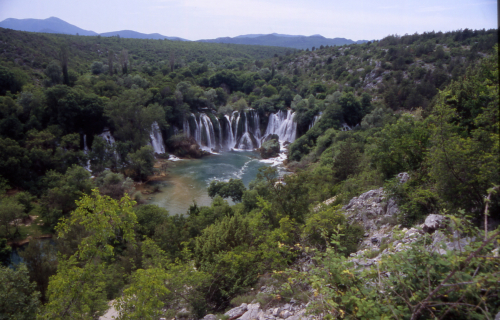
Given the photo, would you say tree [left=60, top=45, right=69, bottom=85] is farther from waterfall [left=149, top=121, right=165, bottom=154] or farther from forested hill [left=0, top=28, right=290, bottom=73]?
waterfall [left=149, top=121, right=165, bottom=154]

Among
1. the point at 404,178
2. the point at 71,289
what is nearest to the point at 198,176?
the point at 404,178

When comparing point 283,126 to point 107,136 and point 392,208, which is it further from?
point 392,208

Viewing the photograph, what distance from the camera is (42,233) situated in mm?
18812

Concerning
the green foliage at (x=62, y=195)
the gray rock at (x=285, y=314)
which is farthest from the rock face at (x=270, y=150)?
the gray rock at (x=285, y=314)

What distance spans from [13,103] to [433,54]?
208 feet

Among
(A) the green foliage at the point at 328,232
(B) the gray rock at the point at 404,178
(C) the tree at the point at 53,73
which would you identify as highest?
(C) the tree at the point at 53,73

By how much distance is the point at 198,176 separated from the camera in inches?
1195

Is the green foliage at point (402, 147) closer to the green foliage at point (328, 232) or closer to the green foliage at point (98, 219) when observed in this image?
the green foliage at point (328, 232)

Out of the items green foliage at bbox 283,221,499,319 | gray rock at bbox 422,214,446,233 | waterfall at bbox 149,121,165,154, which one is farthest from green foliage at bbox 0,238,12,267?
waterfall at bbox 149,121,165,154

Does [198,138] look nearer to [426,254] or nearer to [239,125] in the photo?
[239,125]

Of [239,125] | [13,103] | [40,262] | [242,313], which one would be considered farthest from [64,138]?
[242,313]

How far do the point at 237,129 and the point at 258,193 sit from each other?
27.4m

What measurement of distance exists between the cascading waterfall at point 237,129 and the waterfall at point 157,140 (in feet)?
12.3

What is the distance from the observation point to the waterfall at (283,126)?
43.5 m
